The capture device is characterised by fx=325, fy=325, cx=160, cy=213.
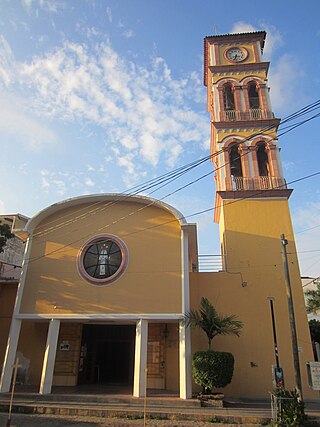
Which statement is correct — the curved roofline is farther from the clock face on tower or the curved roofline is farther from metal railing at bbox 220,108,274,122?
the clock face on tower

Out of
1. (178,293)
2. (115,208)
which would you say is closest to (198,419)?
(178,293)

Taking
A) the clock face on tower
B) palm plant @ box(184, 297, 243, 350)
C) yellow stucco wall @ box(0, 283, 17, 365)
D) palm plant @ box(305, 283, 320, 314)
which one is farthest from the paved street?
the clock face on tower

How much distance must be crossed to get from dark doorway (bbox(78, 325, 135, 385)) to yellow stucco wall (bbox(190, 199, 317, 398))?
11.4 feet

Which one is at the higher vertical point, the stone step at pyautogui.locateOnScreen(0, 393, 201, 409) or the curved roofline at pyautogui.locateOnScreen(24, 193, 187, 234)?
the curved roofline at pyautogui.locateOnScreen(24, 193, 187, 234)

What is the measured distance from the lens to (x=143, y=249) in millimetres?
14047

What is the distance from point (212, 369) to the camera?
36.8ft

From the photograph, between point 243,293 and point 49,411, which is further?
point 243,293

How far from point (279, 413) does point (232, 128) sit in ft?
45.7

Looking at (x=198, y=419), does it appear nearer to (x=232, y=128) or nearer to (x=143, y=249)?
(x=143, y=249)

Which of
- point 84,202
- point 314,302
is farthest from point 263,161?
point 84,202

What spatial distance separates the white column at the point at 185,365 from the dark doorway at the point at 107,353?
402 centimetres

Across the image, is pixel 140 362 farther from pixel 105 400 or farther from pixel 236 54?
pixel 236 54

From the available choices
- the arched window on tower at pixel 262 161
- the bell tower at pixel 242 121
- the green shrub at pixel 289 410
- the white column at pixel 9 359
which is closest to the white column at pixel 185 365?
the green shrub at pixel 289 410

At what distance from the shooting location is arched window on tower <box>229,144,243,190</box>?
17141mm
